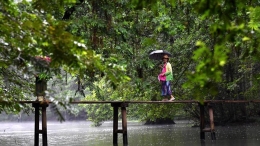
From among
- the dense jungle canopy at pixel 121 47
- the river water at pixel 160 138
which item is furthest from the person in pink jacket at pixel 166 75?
the river water at pixel 160 138

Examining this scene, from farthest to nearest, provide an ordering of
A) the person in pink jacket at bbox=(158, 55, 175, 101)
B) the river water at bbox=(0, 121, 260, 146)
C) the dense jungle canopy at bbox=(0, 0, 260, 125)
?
the river water at bbox=(0, 121, 260, 146) < the person in pink jacket at bbox=(158, 55, 175, 101) < the dense jungle canopy at bbox=(0, 0, 260, 125)

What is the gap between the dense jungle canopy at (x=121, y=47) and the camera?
3.14 meters

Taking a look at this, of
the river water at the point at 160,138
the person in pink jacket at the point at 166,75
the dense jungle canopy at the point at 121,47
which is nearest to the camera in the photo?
the dense jungle canopy at the point at 121,47

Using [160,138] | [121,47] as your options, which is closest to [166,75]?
[121,47]

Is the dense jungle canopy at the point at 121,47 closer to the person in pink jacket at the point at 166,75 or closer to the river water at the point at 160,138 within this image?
the person in pink jacket at the point at 166,75

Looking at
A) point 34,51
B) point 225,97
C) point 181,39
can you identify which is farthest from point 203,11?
point 225,97

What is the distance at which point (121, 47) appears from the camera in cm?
1197

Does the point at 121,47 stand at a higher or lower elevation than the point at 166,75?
higher

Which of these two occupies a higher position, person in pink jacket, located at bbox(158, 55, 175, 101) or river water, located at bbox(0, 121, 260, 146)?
person in pink jacket, located at bbox(158, 55, 175, 101)

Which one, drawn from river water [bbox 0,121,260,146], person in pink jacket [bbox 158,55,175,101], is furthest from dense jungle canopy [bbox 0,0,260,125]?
river water [bbox 0,121,260,146]

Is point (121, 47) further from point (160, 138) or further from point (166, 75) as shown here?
point (160, 138)

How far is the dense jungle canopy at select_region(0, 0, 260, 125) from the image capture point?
3.14 metres

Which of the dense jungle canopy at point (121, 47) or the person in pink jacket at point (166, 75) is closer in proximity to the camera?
the dense jungle canopy at point (121, 47)

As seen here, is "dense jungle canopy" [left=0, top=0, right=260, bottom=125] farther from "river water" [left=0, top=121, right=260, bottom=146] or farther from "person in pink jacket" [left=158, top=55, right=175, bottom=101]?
"river water" [left=0, top=121, right=260, bottom=146]
